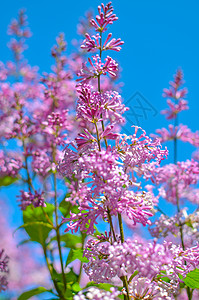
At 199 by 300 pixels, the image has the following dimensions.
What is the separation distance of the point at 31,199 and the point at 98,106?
74cm

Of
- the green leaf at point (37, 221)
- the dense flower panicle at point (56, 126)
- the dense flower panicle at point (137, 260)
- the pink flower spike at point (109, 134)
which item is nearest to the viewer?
the dense flower panicle at point (137, 260)

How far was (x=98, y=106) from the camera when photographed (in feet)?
4.21

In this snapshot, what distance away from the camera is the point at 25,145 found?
2.15 metres

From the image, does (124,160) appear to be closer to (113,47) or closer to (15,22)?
(113,47)

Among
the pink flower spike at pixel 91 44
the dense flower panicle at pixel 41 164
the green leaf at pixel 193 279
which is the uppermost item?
the pink flower spike at pixel 91 44

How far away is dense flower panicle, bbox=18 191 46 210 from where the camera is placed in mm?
1766

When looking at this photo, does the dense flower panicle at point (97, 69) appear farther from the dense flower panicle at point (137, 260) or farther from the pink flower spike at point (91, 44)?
the dense flower panicle at point (137, 260)

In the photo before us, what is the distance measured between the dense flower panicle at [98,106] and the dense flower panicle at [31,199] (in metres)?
0.65

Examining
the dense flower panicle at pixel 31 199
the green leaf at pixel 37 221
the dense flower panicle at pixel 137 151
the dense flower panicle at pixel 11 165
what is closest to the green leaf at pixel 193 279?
the dense flower panicle at pixel 137 151

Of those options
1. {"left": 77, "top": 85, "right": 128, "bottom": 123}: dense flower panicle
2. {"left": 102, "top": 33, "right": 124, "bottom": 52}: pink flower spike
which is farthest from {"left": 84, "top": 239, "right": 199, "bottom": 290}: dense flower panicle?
{"left": 102, "top": 33, "right": 124, "bottom": 52}: pink flower spike

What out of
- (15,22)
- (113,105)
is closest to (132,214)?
(113,105)

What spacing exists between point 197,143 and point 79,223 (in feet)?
6.22

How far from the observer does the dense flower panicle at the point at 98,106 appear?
1266 mm

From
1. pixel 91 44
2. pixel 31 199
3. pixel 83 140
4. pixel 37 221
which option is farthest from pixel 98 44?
pixel 37 221
